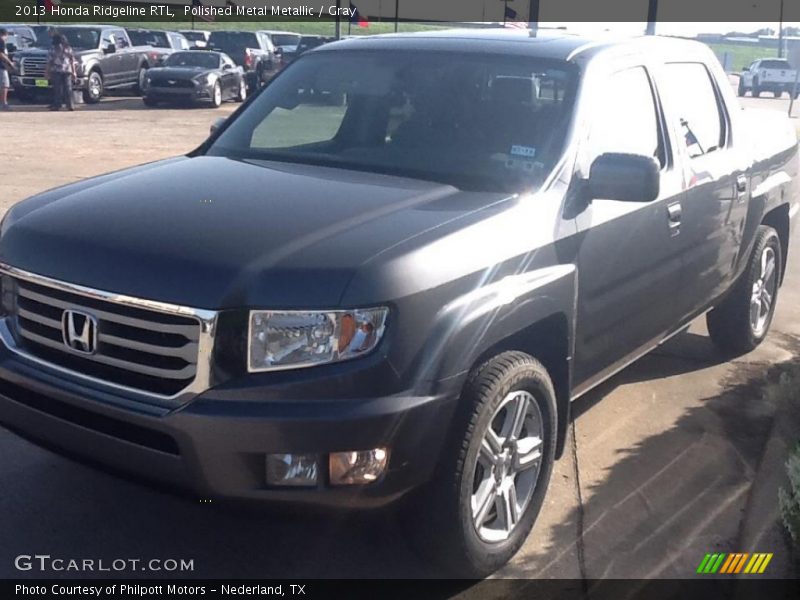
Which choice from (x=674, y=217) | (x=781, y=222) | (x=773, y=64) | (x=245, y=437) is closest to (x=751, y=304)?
(x=781, y=222)

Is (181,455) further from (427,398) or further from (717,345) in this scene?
(717,345)

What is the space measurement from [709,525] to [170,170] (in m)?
2.66

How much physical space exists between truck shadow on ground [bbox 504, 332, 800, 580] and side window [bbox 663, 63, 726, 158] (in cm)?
141

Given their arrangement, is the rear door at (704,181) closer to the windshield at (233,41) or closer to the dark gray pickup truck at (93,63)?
the dark gray pickup truck at (93,63)

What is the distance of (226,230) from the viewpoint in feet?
11.3

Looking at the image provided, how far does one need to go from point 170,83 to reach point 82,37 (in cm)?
273

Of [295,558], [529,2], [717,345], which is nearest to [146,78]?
[529,2]

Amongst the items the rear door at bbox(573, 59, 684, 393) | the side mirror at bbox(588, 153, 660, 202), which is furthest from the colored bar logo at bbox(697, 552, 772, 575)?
the side mirror at bbox(588, 153, 660, 202)

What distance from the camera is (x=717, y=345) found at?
21.6ft

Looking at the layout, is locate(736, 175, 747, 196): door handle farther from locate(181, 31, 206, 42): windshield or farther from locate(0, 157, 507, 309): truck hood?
locate(181, 31, 206, 42): windshield

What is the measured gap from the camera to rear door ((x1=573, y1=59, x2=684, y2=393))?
13.8 ft

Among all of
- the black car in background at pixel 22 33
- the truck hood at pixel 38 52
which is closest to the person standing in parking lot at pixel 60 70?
the truck hood at pixel 38 52

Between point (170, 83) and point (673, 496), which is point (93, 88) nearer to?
point (170, 83)

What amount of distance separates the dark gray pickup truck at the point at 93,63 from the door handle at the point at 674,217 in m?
21.3
